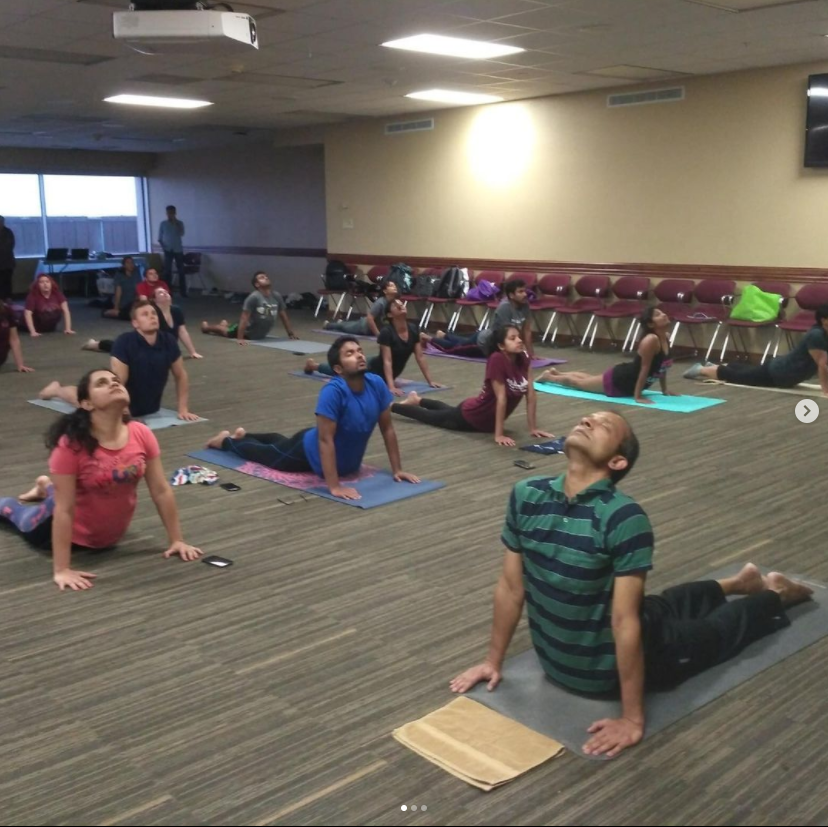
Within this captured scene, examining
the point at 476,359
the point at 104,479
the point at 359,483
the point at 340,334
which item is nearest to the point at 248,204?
the point at 340,334

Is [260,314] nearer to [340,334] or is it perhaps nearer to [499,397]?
[340,334]

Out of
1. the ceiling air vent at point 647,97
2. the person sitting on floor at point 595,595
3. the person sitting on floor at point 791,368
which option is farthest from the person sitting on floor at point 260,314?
the person sitting on floor at point 595,595

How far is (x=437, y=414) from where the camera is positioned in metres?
5.98

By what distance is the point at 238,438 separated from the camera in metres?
5.15

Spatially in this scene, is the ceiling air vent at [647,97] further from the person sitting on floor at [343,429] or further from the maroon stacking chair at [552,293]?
the person sitting on floor at [343,429]

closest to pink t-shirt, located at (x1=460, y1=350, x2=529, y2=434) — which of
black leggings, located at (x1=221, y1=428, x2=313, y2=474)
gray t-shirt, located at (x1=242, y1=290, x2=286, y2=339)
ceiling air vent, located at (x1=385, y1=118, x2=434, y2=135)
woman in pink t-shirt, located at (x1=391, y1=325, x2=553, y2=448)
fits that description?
woman in pink t-shirt, located at (x1=391, y1=325, x2=553, y2=448)

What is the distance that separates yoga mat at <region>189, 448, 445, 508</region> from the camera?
4411 millimetres

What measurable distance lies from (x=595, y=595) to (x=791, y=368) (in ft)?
18.0

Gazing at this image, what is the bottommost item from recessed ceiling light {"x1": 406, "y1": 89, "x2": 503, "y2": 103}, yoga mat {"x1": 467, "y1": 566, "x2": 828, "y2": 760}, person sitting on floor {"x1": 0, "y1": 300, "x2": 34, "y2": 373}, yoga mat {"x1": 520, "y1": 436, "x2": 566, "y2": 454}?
yoga mat {"x1": 467, "y1": 566, "x2": 828, "y2": 760}

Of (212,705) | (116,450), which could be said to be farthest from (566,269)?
(212,705)

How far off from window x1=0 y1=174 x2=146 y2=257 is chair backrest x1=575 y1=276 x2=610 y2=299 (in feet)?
37.4

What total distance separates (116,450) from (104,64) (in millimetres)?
5735

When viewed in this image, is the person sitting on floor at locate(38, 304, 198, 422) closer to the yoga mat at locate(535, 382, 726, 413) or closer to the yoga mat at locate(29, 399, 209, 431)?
the yoga mat at locate(29, 399, 209, 431)

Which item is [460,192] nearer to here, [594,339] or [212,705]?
[594,339]
